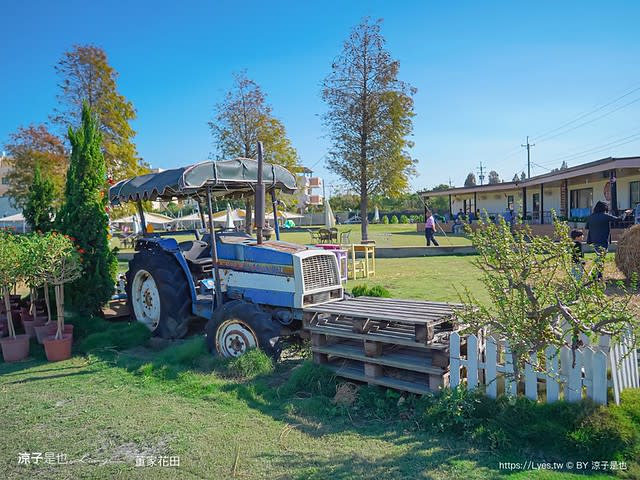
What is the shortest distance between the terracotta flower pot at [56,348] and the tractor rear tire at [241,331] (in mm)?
2077

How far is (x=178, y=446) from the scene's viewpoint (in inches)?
139

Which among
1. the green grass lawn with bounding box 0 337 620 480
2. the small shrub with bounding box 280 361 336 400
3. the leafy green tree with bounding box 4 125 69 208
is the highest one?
the leafy green tree with bounding box 4 125 69 208

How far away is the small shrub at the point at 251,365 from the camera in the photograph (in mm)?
4836

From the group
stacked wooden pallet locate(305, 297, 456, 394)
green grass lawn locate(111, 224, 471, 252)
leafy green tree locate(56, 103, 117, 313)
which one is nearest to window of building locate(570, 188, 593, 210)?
green grass lawn locate(111, 224, 471, 252)

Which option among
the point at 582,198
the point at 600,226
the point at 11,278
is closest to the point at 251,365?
the point at 11,278

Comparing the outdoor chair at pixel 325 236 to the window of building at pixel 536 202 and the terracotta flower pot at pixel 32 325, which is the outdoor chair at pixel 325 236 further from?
the window of building at pixel 536 202

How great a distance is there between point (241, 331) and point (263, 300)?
516 mm

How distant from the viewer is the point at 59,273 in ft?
20.5

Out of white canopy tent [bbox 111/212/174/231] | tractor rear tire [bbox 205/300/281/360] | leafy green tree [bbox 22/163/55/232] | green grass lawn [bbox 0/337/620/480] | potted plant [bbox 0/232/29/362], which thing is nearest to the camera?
green grass lawn [bbox 0/337/620/480]

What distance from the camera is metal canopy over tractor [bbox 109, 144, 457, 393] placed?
14.1ft

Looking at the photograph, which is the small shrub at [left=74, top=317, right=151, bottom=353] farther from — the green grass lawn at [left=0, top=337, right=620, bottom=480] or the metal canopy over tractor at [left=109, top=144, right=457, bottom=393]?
the green grass lawn at [left=0, top=337, right=620, bottom=480]

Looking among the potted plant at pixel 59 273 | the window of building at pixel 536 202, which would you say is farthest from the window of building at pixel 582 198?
the potted plant at pixel 59 273

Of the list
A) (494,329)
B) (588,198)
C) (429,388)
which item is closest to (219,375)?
(429,388)

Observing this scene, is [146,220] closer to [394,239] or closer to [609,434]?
[394,239]
